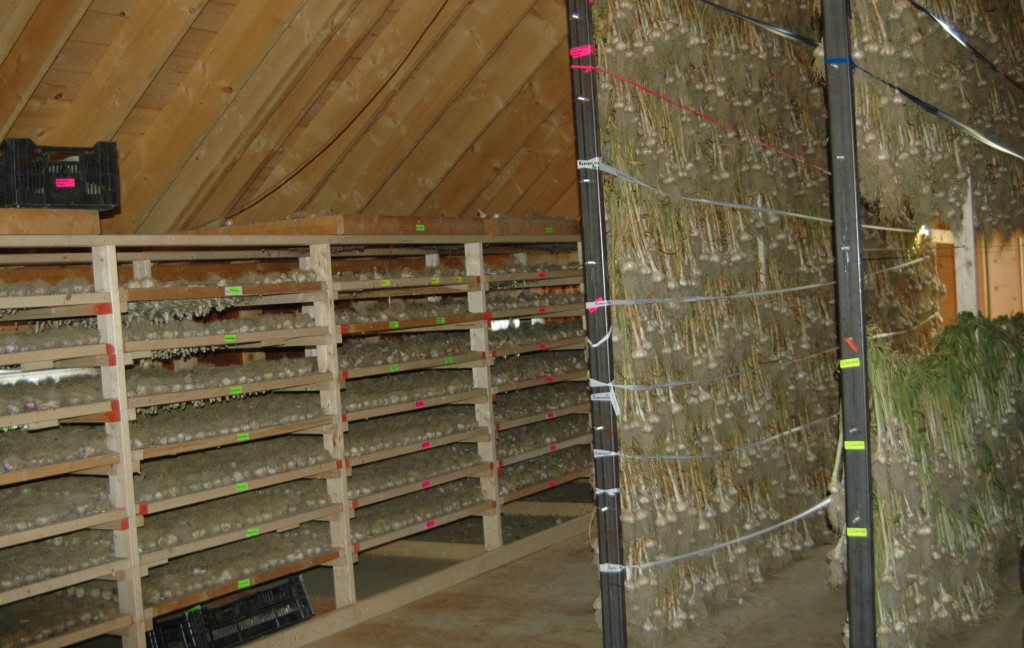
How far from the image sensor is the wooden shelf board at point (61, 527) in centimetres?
358

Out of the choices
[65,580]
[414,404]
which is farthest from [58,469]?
[414,404]

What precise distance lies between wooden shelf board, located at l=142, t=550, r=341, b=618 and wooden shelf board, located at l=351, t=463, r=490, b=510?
0.29 meters

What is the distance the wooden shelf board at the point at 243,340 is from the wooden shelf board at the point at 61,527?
2.10 feet

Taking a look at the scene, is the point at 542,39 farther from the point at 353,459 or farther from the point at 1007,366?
the point at 1007,366

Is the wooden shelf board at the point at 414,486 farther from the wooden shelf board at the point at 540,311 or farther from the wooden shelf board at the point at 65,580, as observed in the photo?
the wooden shelf board at the point at 65,580

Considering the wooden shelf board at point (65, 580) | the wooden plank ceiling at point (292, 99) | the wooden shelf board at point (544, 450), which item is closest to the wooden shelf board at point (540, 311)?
the wooden shelf board at point (544, 450)

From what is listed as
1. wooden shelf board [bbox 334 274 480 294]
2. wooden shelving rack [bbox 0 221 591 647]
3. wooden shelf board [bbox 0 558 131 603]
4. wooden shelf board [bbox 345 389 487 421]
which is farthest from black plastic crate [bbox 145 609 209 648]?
wooden shelf board [bbox 334 274 480 294]

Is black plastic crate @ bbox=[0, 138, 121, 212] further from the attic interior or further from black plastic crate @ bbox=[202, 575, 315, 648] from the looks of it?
black plastic crate @ bbox=[202, 575, 315, 648]

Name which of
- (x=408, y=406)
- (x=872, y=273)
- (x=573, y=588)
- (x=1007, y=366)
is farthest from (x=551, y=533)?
(x=1007, y=366)

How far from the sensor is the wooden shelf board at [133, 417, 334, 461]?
4.03 m

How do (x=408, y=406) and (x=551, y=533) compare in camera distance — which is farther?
(x=551, y=533)

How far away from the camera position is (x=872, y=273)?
5340mm

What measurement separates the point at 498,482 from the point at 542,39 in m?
2.72

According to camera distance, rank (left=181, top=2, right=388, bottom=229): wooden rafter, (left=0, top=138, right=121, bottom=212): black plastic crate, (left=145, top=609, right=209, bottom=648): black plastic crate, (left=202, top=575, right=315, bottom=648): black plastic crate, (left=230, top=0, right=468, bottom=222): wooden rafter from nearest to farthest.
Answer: (left=0, top=138, right=121, bottom=212): black plastic crate < (left=145, top=609, right=209, bottom=648): black plastic crate < (left=202, top=575, right=315, bottom=648): black plastic crate < (left=181, top=2, right=388, bottom=229): wooden rafter < (left=230, top=0, right=468, bottom=222): wooden rafter
